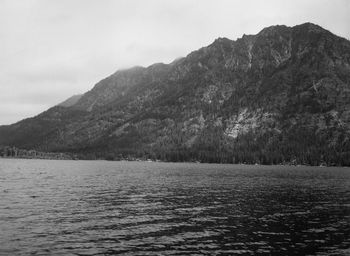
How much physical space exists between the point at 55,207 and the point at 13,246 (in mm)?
25358

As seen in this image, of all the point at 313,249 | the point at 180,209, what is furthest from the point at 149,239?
the point at 180,209

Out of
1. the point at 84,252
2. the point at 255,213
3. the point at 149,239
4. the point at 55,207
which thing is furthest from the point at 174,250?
the point at 55,207

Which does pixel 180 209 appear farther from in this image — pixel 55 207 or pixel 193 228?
pixel 55 207

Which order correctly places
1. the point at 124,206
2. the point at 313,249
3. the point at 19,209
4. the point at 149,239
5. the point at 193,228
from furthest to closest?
the point at 124,206 → the point at 19,209 → the point at 193,228 → the point at 149,239 → the point at 313,249

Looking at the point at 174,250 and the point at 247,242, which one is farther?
the point at 247,242

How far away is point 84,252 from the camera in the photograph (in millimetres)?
35531

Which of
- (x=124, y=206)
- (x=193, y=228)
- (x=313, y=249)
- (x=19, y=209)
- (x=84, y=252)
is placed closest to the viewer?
(x=84, y=252)

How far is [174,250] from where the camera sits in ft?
122

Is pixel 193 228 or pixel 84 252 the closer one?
pixel 84 252

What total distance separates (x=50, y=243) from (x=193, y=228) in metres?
17.0

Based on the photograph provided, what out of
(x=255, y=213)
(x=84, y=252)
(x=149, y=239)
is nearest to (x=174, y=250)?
(x=149, y=239)

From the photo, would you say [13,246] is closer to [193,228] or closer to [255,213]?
[193,228]

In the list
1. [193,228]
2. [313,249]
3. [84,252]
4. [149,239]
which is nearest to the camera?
[84,252]

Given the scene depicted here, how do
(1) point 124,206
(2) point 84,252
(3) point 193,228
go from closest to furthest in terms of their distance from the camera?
(2) point 84,252, (3) point 193,228, (1) point 124,206
